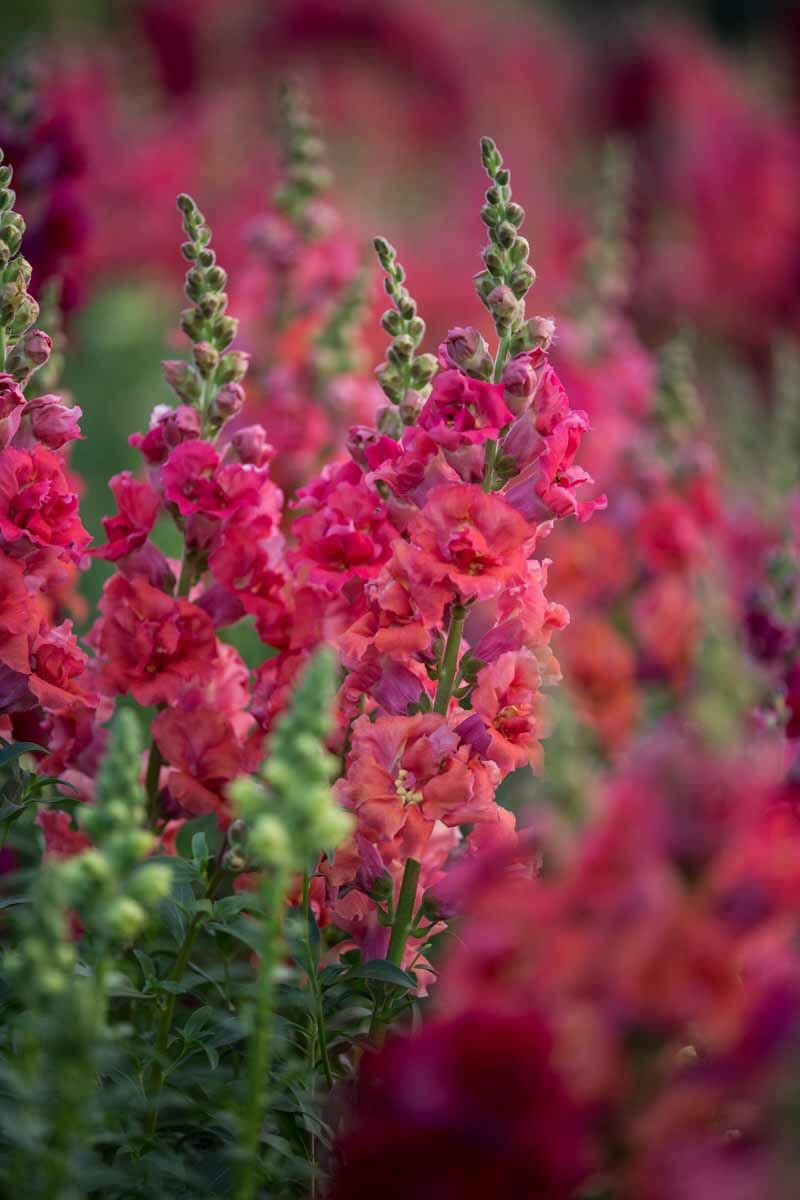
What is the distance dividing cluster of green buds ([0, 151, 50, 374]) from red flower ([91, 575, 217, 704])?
289mm

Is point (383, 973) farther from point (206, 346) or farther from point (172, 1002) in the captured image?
point (206, 346)

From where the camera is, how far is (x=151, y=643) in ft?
5.15

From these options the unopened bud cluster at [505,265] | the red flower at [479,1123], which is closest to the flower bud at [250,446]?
the unopened bud cluster at [505,265]

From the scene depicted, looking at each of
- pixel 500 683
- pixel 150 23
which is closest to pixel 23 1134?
pixel 500 683

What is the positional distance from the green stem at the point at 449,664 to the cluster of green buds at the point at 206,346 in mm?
397

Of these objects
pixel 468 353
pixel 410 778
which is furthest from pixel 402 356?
pixel 410 778

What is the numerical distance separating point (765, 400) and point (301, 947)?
17.2 feet

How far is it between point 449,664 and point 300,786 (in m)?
0.49

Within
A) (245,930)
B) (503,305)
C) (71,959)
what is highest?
(503,305)

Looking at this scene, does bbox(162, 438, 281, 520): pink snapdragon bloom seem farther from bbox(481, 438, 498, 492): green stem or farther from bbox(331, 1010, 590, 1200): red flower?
bbox(331, 1010, 590, 1200): red flower

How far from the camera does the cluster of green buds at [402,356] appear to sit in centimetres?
155

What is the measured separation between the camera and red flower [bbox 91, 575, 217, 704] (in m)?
1.57

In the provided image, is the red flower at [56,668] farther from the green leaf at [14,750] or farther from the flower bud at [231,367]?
the flower bud at [231,367]

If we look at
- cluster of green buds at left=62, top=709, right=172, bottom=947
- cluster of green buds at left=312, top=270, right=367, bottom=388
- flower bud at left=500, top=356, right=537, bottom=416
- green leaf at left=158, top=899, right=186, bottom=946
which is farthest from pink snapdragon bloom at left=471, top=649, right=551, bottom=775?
cluster of green buds at left=312, top=270, right=367, bottom=388
